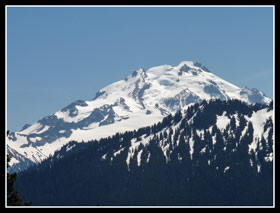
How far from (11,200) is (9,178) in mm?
3086
